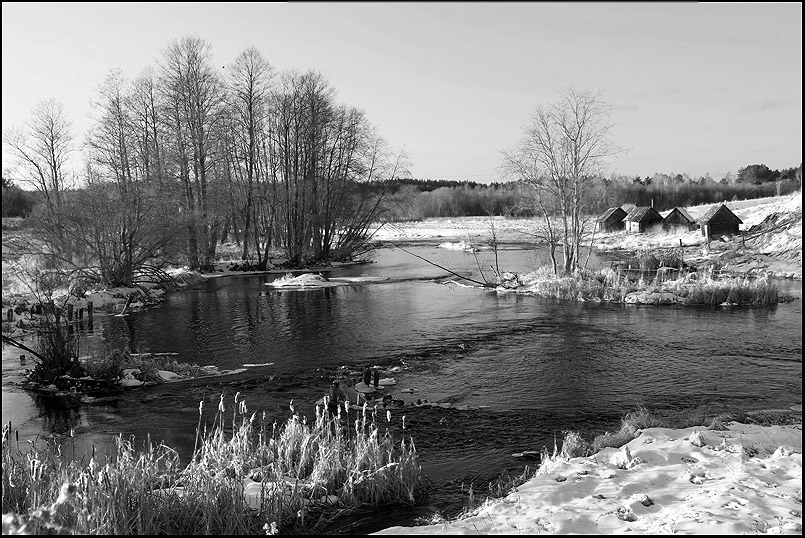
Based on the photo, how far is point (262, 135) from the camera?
3891 cm

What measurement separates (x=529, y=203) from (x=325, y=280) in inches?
423

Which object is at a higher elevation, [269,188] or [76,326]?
[269,188]

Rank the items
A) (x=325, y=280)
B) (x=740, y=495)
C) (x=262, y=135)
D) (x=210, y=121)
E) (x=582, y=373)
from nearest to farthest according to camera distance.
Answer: (x=740, y=495) → (x=582, y=373) → (x=325, y=280) → (x=210, y=121) → (x=262, y=135)

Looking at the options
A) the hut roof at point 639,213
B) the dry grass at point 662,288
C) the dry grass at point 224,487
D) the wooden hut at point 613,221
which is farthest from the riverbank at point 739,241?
the dry grass at point 224,487

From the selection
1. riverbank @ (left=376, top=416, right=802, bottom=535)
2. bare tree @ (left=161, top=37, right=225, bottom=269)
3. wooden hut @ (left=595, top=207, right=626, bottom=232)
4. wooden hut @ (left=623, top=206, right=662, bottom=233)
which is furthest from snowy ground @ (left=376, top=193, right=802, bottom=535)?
wooden hut @ (left=595, top=207, right=626, bottom=232)

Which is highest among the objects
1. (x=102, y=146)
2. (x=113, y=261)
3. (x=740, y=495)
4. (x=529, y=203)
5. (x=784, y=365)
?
(x=102, y=146)

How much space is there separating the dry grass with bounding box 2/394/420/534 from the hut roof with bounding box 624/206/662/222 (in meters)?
52.0

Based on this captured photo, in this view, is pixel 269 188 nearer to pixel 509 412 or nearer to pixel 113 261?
pixel 113 261

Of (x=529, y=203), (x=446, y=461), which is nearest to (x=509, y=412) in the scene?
(x=446, y=461)

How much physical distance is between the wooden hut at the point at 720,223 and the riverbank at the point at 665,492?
1659 inches

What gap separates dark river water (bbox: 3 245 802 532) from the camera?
865 centimetres

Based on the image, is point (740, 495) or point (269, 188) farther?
point (269, 188)

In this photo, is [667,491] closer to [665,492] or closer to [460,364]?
[665,492]

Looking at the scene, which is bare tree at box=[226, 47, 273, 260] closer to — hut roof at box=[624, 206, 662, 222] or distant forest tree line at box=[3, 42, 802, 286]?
distant forest tree line at box=[3, 42, 802, 286]
